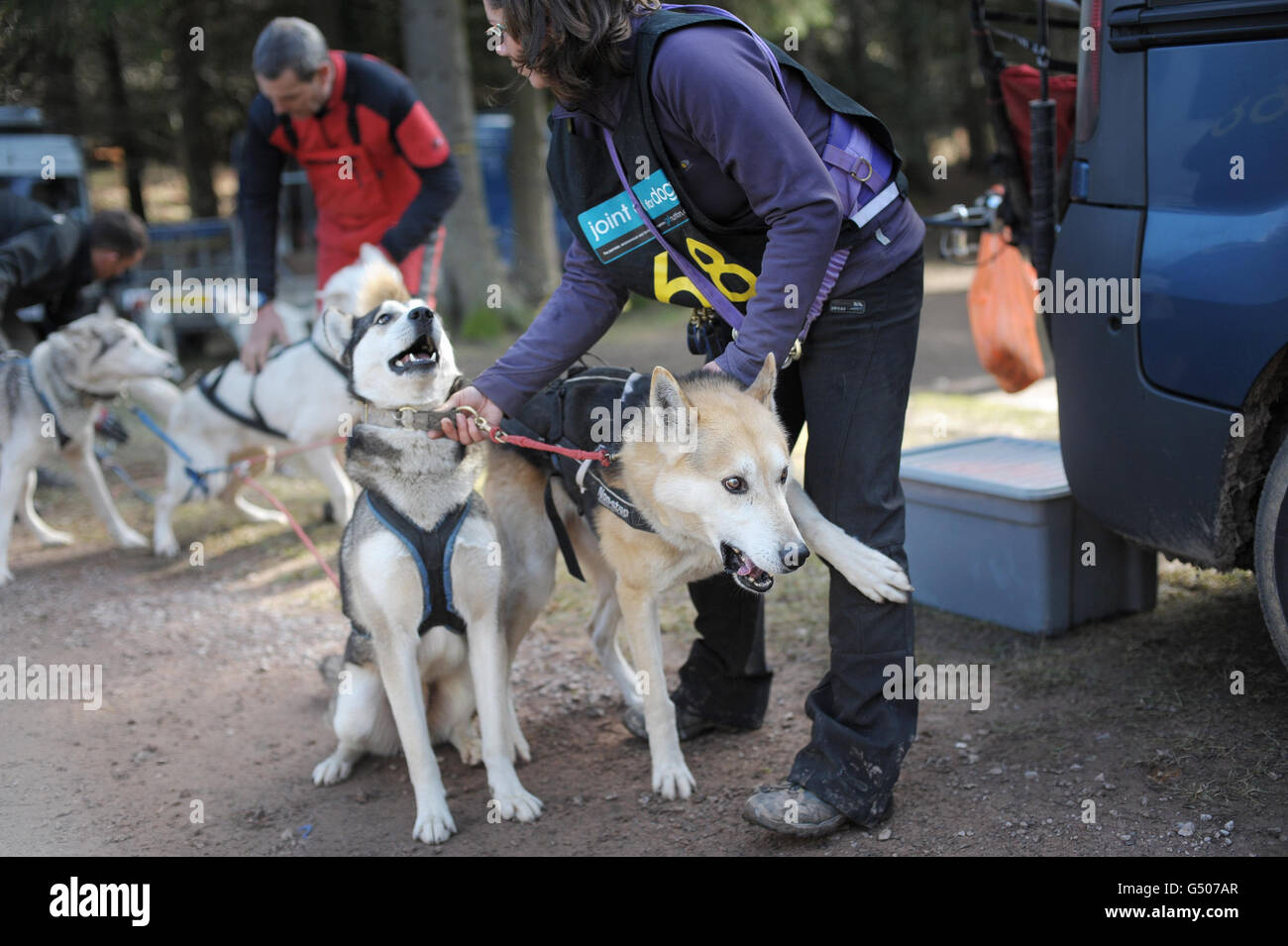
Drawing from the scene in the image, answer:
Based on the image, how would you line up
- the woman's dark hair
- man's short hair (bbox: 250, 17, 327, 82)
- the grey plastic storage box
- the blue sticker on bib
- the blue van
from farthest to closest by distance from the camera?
man's short hair (bbox: 250, 17, 327, 82) < the grey plastic storage box < the blue sticker on bib < the blue van < the woman's dark hair

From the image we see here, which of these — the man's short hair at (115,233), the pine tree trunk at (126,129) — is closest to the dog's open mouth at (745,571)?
the man's short hair at (115,233)

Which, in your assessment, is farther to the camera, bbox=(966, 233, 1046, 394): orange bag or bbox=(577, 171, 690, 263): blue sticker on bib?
bbox=(966, 233, 1046, 394): orange bag

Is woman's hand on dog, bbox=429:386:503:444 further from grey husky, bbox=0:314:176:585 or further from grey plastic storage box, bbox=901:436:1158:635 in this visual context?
grey husky, bbox=0:314:176:585

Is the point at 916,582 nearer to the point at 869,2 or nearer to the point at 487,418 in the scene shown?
the point at 487,418

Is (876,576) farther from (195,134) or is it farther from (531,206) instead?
(195,134)

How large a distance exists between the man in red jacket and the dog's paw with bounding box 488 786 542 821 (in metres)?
Result: 3.05

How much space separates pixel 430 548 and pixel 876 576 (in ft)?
4.26

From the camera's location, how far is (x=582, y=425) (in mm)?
3459

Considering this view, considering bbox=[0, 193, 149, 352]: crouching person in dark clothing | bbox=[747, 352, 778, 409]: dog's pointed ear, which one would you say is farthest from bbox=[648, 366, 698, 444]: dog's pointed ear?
bbox=[0, 193, 149, 352]: crouching person in dark clothing

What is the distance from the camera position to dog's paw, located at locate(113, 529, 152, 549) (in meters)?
6.45

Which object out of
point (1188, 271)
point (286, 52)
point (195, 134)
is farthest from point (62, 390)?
point (195, 134)

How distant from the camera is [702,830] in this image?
10.5 feet

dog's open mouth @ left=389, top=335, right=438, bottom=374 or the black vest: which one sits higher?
the black vest

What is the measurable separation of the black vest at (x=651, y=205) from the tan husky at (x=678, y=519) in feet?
0.96
